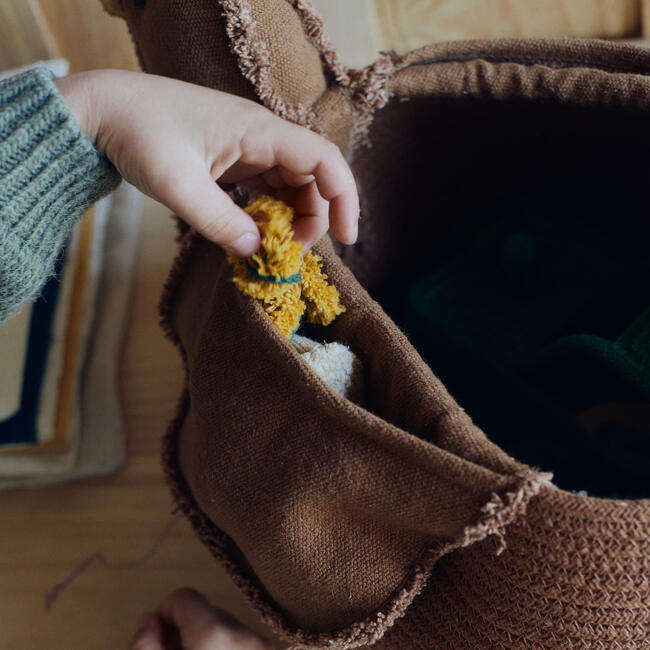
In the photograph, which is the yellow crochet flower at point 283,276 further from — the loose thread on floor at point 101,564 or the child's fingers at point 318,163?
the loose thread on floor at point 101,564

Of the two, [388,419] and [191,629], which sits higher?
[388,419]

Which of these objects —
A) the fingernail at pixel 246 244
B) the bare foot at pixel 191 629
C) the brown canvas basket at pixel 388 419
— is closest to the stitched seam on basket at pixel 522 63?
the brown canvas basket at pixel 388 419

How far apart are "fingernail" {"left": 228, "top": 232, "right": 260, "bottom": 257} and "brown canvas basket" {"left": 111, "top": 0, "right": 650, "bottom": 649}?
1.3 inches

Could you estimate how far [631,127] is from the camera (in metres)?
0.56

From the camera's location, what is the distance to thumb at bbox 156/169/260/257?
1.39ft

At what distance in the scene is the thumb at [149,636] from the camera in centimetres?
59

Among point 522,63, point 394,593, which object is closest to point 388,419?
point 394,593

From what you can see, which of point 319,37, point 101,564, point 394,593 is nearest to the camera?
point 394,593

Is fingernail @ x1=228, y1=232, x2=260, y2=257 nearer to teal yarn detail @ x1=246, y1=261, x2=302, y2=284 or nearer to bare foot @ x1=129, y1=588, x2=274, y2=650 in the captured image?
teal yarn detail @ x1=246, y1=261, x2=302, y2=284

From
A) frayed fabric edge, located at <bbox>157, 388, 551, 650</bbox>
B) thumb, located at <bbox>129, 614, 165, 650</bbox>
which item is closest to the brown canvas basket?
frayed fabric edge, located at <bbox>157, 388, 551, 650</bbox>

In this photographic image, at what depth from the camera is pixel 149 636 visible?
595mm

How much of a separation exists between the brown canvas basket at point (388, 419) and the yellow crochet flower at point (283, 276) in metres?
0.01

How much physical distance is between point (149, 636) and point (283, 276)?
36 centimetres

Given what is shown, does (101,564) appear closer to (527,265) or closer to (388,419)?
(388,419)
